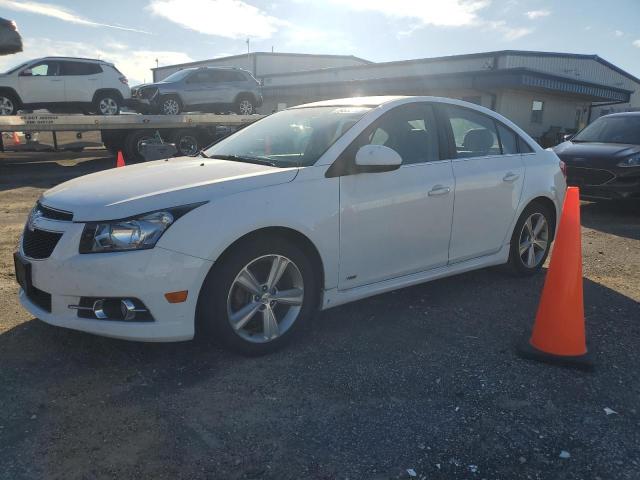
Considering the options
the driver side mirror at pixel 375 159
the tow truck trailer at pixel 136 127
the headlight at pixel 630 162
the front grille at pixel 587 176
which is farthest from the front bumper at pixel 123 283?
the tow truck trailer at pixel 136 127

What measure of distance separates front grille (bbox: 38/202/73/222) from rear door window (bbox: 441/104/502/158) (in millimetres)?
2819

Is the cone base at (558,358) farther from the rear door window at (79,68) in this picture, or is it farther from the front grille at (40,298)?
the rear door window at (79,68)

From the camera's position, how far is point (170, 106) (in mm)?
16359

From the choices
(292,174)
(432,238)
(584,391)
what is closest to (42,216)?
(292,174)

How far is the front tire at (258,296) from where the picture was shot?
2998 mm

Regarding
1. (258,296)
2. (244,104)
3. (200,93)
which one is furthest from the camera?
(244,104)

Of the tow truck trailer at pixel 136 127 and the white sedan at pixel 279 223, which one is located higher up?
the tow truck trailer at pixel 136 127

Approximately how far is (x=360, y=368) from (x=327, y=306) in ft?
1.60

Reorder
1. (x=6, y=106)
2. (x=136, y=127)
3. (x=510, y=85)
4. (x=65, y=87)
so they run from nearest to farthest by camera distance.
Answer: (x=6, y=106)
(x=136, y=127)
(x=65, y=87)
(x=510, y=85)

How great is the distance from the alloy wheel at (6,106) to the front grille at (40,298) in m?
12.3

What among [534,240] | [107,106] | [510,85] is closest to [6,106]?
[107,106]

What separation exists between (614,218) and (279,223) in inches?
288

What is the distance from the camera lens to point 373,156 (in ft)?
11.1

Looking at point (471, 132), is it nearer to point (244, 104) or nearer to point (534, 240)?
point (534, 240)
